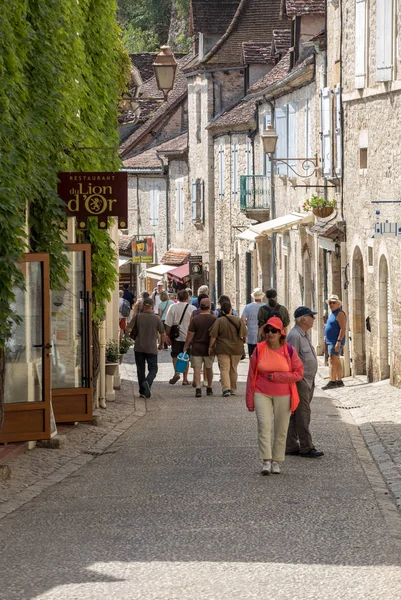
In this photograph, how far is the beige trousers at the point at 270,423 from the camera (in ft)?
38.0

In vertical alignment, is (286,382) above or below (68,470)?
above

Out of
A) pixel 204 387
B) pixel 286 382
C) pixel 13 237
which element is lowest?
pixel 204 387

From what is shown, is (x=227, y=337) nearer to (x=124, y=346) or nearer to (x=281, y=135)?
(x=124, y=346)

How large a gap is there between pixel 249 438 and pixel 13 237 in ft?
14.4

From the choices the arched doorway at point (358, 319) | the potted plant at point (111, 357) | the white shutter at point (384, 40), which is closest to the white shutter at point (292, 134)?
the arched doorway at point (358, 319)

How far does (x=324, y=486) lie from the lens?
35.8 feet

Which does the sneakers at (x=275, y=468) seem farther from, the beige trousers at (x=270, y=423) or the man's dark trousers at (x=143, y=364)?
the man's dark trousers at (x=143, y=364)

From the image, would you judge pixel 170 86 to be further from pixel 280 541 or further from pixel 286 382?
pixel 280 541

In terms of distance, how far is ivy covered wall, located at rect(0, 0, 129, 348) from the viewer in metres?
11.3

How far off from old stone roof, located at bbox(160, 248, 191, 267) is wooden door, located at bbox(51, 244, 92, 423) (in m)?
34.9

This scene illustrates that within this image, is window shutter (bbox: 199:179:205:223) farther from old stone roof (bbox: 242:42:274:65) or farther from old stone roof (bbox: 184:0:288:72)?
old stone roof (bbox: 242:42:274:65)

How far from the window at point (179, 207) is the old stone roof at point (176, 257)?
0.98 metres

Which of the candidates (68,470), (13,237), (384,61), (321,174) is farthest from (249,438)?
(321,174)

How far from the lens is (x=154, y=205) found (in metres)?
57.4
